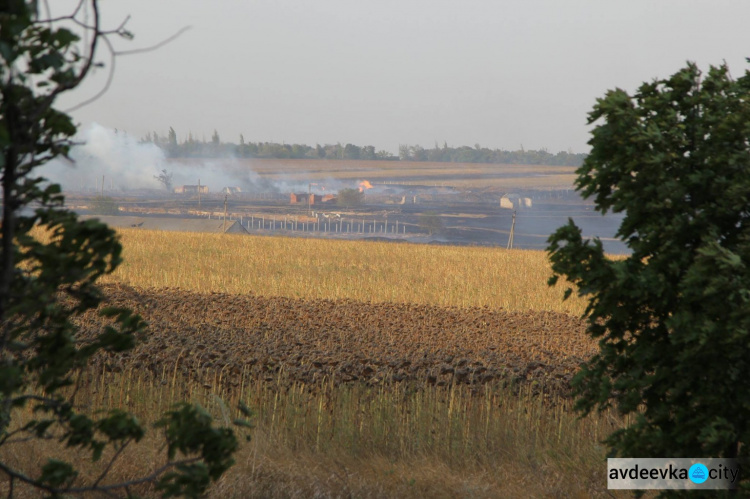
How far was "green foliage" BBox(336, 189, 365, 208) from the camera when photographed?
447 ft

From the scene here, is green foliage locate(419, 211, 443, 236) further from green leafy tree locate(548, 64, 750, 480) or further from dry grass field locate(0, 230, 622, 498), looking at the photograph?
green leafy tree locate(548, 64, 750, 480)

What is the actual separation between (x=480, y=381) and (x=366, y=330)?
161 inches

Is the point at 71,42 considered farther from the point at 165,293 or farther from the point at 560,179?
the point at 560,179

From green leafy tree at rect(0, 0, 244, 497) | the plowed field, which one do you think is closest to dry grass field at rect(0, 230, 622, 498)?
the plowed field

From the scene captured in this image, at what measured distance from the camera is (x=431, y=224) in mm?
112562

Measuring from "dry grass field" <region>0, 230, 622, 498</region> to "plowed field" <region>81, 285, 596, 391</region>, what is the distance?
0.04m

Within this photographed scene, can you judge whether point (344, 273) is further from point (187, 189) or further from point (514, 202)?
point (187, 189)

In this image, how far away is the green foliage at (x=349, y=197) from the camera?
136250 millimetres

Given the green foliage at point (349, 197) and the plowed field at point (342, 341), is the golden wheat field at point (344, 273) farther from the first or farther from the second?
the green foliage at point (349, 197)

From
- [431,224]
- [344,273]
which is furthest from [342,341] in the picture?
[431,224]

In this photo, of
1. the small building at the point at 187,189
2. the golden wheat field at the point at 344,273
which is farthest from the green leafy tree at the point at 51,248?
the small building at the point at 187,189

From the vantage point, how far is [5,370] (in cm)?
205

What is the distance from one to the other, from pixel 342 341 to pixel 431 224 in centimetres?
10245

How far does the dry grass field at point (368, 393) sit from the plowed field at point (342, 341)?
4cm
